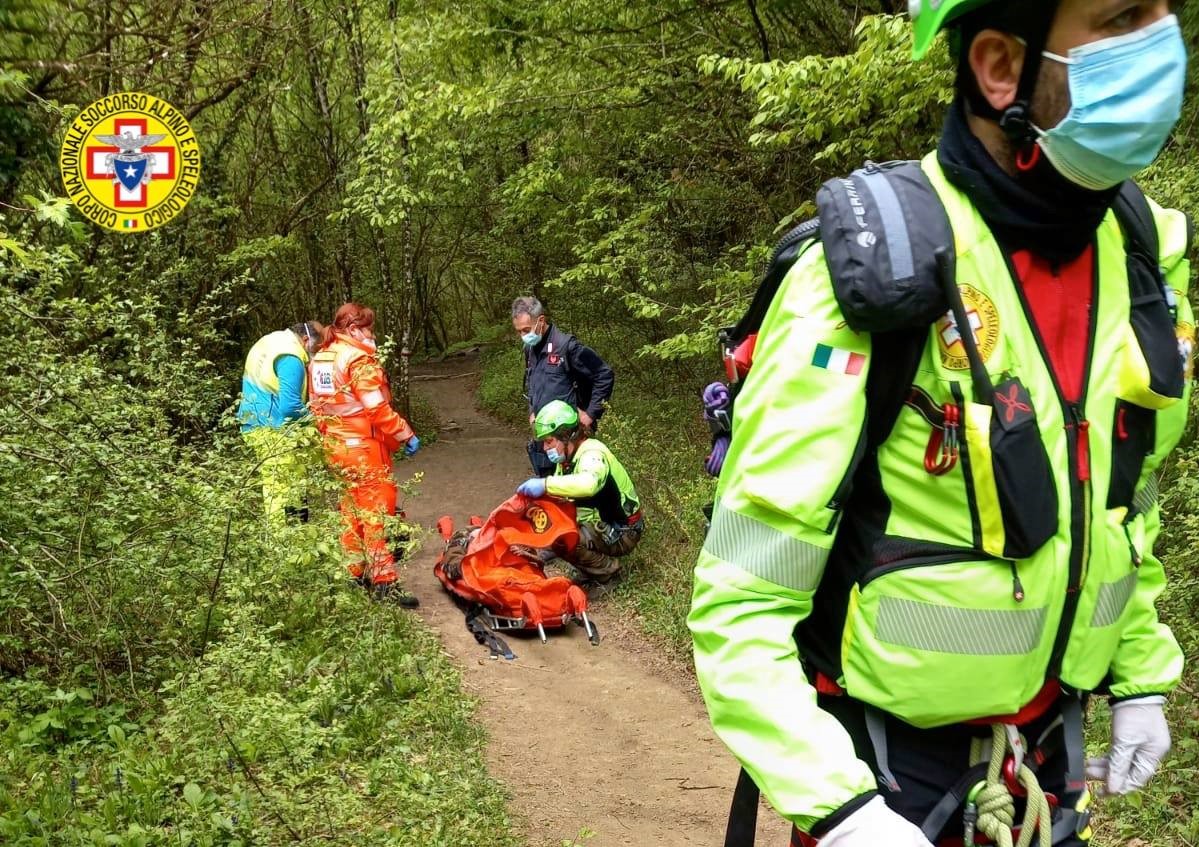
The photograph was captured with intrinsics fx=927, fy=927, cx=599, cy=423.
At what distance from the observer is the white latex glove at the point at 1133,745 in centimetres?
170

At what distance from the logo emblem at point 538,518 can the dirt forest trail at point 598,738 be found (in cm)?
91

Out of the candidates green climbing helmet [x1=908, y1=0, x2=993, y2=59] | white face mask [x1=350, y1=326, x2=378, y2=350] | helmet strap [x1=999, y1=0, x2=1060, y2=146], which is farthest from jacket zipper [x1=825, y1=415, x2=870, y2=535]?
white face mask [x1=350, y1=326, x2=378, y2=350]

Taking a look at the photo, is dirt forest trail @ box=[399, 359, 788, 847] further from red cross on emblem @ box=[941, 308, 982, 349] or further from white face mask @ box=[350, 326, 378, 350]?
red cross on emblem @ box=[941, 308, 982, 349]

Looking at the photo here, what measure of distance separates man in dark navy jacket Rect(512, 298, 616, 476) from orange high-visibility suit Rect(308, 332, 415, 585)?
1.91 metres

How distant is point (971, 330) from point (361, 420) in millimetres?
6617

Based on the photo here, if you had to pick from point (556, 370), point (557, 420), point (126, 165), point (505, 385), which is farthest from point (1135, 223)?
point (505, 385)

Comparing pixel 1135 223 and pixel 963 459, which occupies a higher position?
pixel 1135 223

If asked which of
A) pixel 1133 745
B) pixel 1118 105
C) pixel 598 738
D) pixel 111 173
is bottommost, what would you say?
pixel 598 738

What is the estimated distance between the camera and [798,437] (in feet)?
4.38

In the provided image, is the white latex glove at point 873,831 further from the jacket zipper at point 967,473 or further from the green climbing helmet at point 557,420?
the green climbing helmet at point 557,420

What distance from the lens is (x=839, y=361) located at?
134 centimetres

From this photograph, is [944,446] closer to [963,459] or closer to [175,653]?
[963,459]

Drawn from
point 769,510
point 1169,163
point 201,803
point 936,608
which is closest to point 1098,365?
point 936,608

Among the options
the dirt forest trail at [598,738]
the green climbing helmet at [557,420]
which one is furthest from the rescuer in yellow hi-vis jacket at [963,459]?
the green climbing helmet at [557,420]
